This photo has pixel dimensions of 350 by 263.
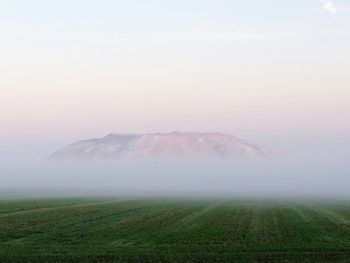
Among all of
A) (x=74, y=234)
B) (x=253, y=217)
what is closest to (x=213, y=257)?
(x=74, y=234)

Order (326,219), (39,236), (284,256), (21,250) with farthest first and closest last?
(326,219), (39,236), (21,250), (284,256)

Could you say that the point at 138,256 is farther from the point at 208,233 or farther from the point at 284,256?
the point at 208,233

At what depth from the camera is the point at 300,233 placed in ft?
122

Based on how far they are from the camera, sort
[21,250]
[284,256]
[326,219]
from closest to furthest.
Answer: [284,256], [21,250], [326,219]

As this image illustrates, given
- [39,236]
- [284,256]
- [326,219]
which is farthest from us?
[326,219]

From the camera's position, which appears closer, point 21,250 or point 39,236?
point 21,250

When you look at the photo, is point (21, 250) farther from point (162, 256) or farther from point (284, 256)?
point (284, 256)

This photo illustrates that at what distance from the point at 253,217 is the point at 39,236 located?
777 inches

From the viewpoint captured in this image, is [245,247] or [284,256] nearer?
[284,256]

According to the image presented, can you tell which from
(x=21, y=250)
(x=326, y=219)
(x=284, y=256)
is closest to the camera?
(x=284, y=256)

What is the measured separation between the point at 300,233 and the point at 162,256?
1204 centimetres

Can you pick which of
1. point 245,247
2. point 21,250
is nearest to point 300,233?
point 245,247

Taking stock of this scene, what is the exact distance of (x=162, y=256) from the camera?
28078 millimetres

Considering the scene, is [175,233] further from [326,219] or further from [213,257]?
[326,219]
